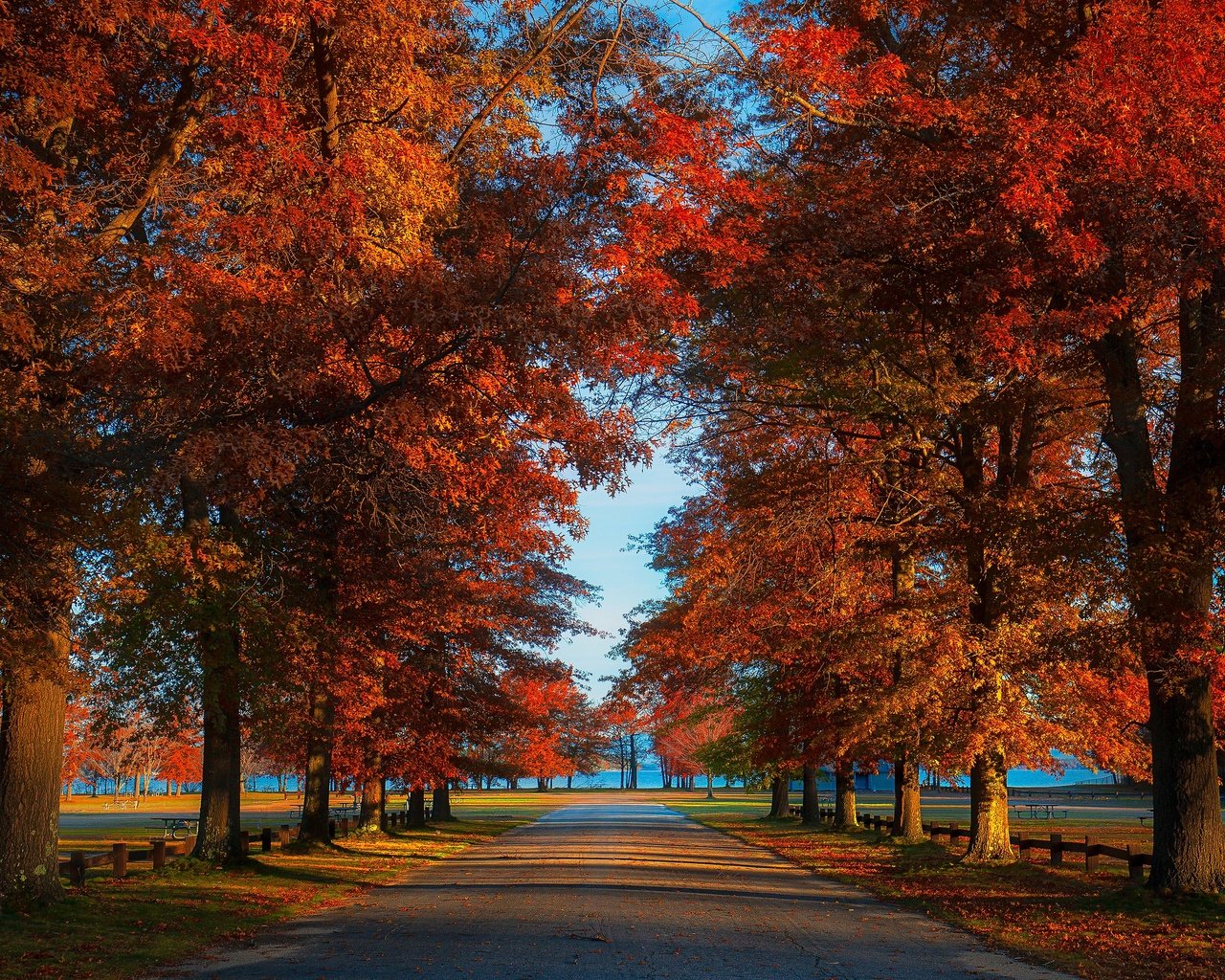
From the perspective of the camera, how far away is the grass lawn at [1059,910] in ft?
37.6

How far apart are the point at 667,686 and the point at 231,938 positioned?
27.8 metres

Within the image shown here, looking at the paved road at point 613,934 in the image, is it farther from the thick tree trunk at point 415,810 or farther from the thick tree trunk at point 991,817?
the thick tree trunk at point 415,810

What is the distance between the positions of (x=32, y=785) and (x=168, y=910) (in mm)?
2415

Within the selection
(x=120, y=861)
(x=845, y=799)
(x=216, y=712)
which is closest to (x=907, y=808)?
(x=845, y=799)

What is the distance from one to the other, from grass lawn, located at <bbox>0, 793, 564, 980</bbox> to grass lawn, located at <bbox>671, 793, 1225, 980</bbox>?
9006 mm

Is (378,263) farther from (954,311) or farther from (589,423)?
(954,311)

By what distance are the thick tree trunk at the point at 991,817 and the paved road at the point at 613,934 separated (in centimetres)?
347

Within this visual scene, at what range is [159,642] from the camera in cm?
1681

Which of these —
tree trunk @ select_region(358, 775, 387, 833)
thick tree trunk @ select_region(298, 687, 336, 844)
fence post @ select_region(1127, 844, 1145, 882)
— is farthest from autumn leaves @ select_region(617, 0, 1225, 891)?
tree trunk @ select_region(358, 775, 387, 833)

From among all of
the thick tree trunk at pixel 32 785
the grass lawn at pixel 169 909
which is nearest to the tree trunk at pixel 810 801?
the grass lawn at pixel 169 909

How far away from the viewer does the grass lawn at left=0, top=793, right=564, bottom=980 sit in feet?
37.1

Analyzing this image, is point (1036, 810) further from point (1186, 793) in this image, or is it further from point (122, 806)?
point (122, 806)

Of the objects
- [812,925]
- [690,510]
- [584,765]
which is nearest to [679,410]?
[812,925]

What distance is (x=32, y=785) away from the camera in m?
14.3
